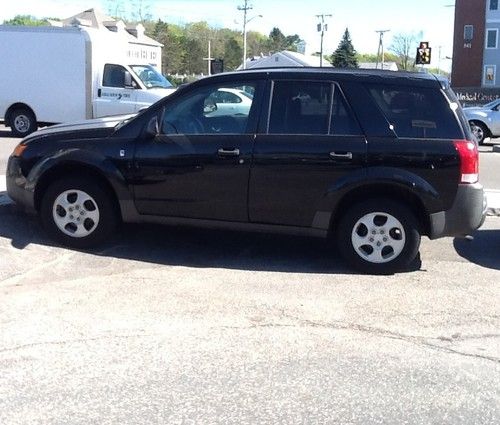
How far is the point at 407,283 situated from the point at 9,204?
4.24 m

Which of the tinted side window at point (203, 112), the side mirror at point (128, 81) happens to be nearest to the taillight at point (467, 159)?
the tinted side window at point (203, 112)

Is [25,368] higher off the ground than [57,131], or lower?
lower

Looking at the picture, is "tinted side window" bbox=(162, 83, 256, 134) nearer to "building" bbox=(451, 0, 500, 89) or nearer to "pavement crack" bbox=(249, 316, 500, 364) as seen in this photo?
"pavement crack" bbox=(249, 316, 500, 364)

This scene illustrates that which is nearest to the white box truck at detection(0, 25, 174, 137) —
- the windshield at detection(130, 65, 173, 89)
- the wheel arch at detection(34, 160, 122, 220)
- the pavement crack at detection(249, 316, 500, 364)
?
the windshield at detection(130, 65, 173, 89)

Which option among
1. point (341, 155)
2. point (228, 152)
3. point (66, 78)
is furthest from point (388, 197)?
point (66, 78)

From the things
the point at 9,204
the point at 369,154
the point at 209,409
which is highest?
the point at 369,154

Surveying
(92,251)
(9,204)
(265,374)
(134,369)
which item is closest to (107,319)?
(134,369)

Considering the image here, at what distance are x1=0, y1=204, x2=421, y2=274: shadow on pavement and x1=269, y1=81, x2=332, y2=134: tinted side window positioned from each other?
1234mm

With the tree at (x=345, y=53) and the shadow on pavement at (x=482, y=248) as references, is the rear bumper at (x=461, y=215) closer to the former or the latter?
the shadow on pavement at (x=482, y=248)

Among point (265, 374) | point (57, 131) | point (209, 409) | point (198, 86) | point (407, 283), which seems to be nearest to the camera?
point (209, 409)

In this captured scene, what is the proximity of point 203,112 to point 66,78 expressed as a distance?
37.6ft

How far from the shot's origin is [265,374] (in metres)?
4.18

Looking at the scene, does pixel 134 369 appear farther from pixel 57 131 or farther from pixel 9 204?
pixel 9 204

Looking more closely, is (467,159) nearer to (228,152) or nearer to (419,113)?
(419,113)
